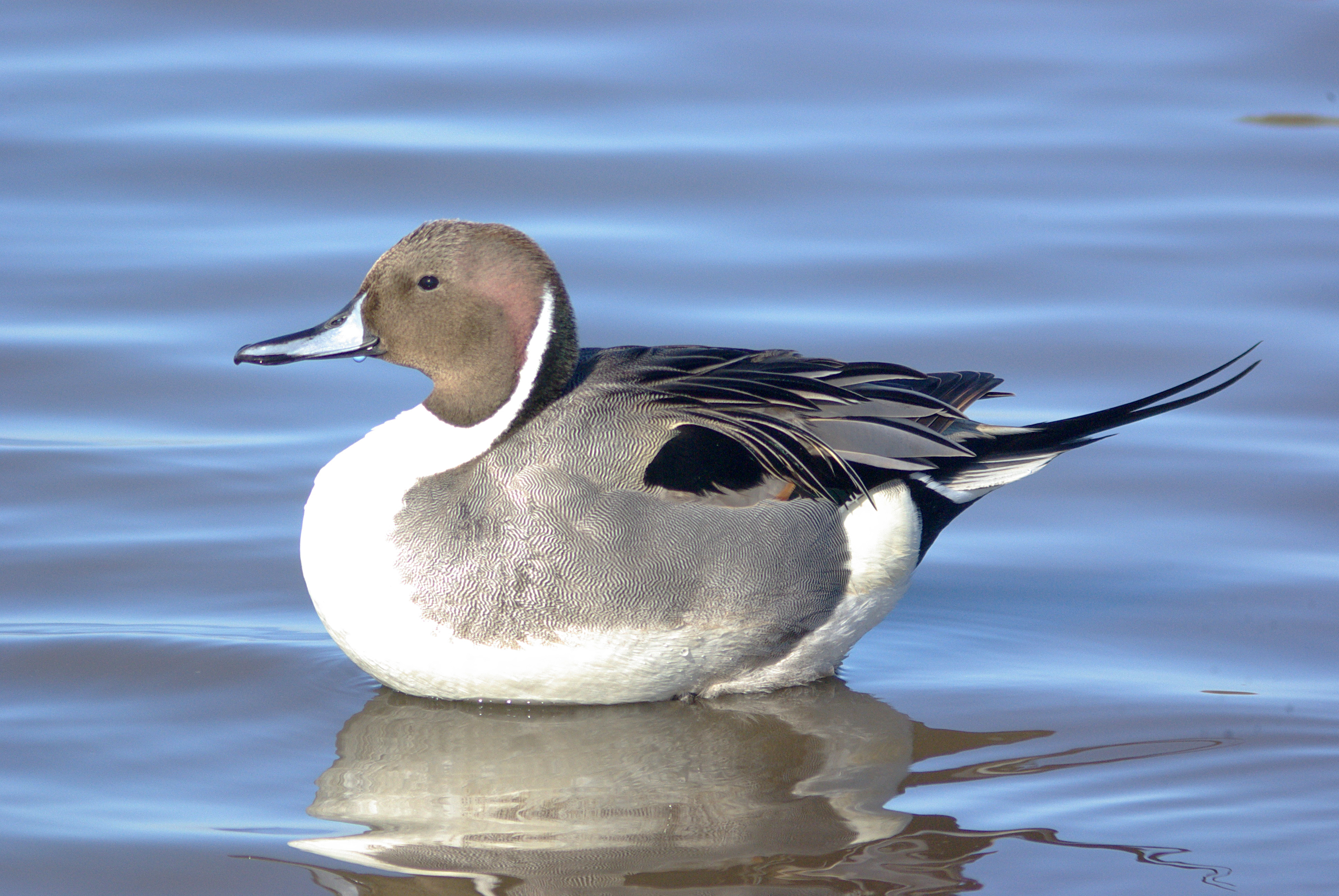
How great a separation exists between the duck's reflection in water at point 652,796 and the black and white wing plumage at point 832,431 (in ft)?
2.04

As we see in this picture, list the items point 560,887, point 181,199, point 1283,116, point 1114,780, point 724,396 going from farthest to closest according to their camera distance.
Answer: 1. point 1283,116
2. point 181,199
3. point 724,396
4. point 1114,780
5. point 560,887

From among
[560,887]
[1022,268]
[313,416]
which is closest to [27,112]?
[313,416]

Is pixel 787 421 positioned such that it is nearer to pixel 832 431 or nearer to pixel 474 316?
pixel 832 431

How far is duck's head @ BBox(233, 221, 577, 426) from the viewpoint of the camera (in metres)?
4.38

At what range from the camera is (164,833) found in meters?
3.77

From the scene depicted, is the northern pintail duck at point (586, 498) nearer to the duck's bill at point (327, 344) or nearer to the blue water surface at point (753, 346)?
the duck's bill at point (327, 344)

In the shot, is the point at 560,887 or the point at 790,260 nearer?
the point at 560,887

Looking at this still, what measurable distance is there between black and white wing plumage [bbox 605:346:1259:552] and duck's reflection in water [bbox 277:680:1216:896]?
0.62 m

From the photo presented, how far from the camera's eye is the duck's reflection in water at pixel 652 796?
3.64 metres

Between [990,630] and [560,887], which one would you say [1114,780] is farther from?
[560,887]

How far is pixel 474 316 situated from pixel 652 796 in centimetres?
130

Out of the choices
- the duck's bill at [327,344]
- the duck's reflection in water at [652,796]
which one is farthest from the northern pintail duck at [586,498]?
the duck's reflection in water at [652,796]

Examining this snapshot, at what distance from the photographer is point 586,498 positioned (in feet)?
13.8

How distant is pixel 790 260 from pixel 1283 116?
3.26 m
